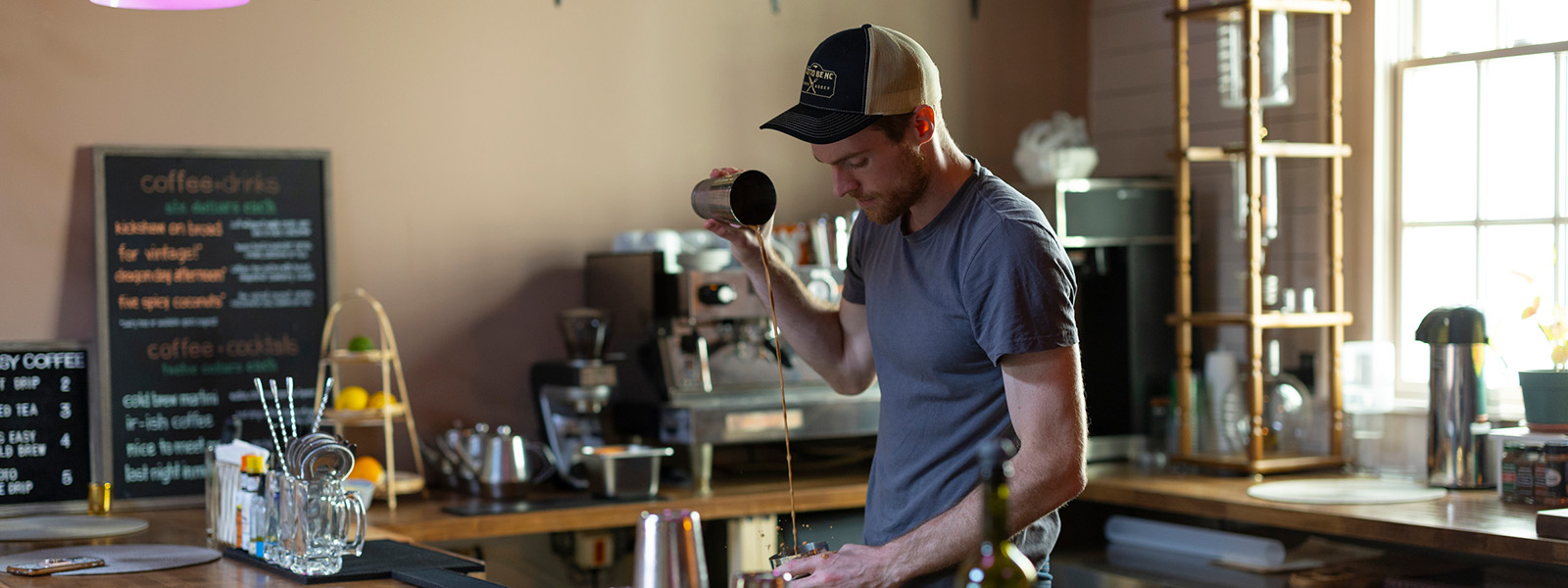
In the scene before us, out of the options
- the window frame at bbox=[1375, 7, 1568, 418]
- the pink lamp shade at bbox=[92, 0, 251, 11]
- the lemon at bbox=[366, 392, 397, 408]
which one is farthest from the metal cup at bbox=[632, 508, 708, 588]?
the window frame at bbox=[1375, 7, 1568, 418]

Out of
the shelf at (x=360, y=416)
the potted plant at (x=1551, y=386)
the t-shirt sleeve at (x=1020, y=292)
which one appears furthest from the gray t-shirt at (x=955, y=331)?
the potted plant at (x=1551, y=386)

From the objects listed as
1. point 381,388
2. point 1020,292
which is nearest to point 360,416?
point 381,388

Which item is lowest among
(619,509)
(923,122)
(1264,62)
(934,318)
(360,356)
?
(619,509)

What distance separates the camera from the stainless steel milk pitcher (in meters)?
3.52

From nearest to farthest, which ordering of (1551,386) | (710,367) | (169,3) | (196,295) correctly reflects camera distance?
(169,3) < (1551,386) < (196,295) < (710,367)

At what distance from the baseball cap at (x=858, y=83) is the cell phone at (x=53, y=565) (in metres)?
1.42

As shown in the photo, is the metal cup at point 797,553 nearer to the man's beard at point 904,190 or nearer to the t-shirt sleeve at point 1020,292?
the t-shirt sleeve at point 1020,292

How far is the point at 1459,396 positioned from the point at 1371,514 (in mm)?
521

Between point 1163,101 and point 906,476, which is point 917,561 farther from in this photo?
point 1163,101

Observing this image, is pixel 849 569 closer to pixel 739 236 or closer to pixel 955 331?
pixel 955 331

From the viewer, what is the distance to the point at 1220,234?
14.4 feet

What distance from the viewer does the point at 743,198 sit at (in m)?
2.17

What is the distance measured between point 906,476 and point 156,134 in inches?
88.4

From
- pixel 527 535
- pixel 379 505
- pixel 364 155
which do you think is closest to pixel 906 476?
pixel 527 535
